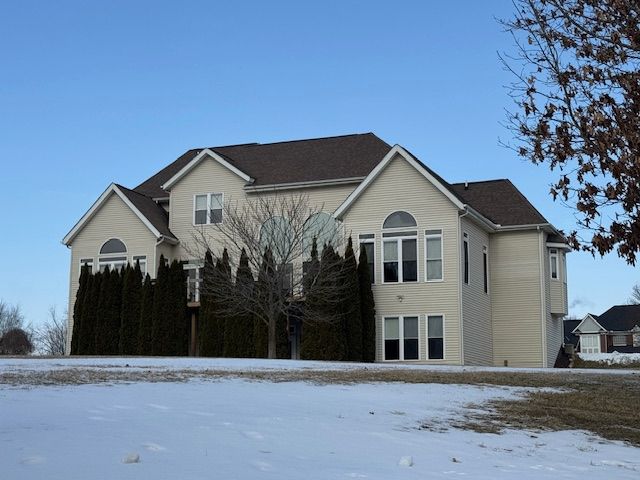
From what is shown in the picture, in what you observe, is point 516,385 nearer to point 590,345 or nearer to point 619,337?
point 619,337

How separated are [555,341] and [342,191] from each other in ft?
35.0

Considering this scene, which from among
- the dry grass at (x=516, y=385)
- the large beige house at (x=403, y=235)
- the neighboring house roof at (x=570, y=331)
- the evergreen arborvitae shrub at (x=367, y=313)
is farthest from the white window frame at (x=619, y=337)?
the dry grass at (x=516, y=385)

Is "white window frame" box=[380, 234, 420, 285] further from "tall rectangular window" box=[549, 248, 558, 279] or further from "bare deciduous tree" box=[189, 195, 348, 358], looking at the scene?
"tall rectangular window" box=[549, 248, 558, 279]

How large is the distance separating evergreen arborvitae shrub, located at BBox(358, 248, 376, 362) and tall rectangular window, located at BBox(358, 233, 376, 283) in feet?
2.11

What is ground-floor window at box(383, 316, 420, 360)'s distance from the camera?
32.6m

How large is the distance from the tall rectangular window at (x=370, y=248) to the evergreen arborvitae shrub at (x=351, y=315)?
58.7 inches

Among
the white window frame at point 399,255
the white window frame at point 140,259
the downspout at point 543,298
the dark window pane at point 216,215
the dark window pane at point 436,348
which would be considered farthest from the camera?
the white window frame at point 140,259

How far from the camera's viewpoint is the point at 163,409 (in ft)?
36.2

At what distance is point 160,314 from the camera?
3475 cm

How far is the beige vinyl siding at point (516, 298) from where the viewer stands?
34.9 meters

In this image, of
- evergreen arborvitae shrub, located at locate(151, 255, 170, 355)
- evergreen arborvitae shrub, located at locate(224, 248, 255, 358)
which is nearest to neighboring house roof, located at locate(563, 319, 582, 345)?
evergreen arborvitae shrub, located at locate(224, 248, 255, 358)

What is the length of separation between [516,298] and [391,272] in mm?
5574

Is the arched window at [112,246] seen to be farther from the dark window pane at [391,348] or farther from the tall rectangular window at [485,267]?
the tall rectangular window at [485,267]

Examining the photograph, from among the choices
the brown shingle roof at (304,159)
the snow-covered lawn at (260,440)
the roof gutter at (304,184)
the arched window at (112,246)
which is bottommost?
the snow-covered lawn at (260,440)
